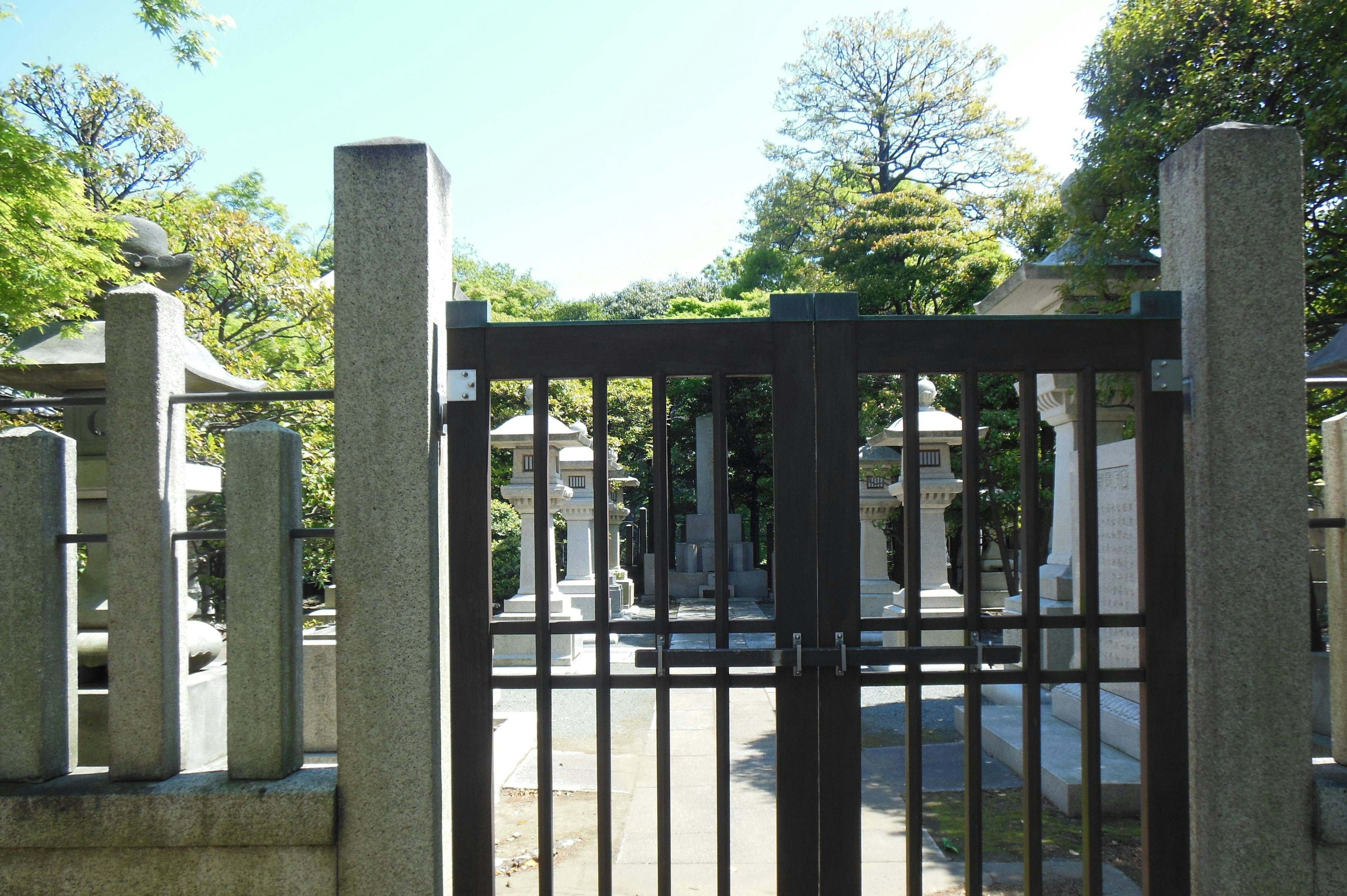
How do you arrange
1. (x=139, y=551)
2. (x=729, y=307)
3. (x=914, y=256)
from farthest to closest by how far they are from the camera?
(x=729, y=307), (x=914, y=256), (x=139, y=551)

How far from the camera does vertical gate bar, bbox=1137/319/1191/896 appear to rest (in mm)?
2887

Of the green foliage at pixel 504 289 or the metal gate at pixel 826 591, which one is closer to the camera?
the metal gate at pixel 826 591

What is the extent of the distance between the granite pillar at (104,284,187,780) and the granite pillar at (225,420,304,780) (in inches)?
9.6

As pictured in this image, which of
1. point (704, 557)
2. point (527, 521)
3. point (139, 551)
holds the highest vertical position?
point (139, 551)

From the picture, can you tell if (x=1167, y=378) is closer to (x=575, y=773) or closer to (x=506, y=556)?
(x=575, y=773)

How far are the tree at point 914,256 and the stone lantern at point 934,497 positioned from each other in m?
6.53

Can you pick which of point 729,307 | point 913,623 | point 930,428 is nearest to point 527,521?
point 930,428

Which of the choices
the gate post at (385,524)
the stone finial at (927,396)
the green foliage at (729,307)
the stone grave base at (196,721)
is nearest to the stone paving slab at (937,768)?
the gate post at (385,524)

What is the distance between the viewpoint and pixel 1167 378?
2.88m

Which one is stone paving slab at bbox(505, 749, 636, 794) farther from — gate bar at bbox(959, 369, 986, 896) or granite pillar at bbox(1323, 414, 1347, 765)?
granite pillar at bbox(1323, 414, 1347, 765)

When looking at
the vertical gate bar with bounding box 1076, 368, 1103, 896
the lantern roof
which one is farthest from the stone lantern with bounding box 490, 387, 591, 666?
the vertical gate bar with bounding box 1076, 368, 1103, 896

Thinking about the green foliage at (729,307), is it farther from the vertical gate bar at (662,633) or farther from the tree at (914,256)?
the vertical gate bar at (662,633)

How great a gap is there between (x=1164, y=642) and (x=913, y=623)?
861 mm

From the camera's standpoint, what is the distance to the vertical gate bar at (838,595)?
2896mm
